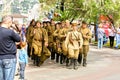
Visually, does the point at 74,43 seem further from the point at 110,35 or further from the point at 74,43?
the point at 110,35

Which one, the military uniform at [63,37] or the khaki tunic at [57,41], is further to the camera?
the khaki tunic at [57,41]

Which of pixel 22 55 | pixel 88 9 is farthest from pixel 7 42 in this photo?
pixel 88 9

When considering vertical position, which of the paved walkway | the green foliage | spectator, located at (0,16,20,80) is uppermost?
the green foliage

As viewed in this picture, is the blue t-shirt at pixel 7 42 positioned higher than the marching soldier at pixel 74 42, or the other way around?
the blue t-shirt at pixel 7 42

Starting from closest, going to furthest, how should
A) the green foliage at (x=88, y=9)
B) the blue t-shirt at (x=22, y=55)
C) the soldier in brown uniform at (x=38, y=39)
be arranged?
the blue t-shirt at (x=22, y=55) < the soldier in brown uniform at (x=38, y=39) < the green foliage at (x=88, y=9)

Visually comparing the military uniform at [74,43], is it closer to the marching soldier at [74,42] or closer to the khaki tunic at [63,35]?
the marching soldier at [74,42]

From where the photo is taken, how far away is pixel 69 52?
14516mm

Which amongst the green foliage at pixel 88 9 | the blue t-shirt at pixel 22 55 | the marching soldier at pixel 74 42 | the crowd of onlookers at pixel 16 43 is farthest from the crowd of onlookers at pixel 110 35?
the blue t-shirt at pixel 22 55

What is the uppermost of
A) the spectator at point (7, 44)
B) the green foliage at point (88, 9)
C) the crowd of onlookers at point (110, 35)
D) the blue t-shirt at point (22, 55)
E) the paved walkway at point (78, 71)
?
the green foliage at point (88, 9)

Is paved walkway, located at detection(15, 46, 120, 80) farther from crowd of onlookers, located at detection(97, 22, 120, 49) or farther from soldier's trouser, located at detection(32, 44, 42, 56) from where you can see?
crowd of onlookers, located at detection(97, 22, 120, 49)

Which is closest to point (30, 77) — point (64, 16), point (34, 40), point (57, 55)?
point (34, 40)

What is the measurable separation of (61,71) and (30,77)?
1724 millimetres

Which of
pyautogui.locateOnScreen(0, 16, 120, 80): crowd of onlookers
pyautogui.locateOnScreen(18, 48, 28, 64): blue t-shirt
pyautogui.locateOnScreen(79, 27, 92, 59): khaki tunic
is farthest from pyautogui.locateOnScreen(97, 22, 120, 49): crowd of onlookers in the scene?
pyautogui.locateOnScreen(18, 48, 28, 64): blue t-shirt

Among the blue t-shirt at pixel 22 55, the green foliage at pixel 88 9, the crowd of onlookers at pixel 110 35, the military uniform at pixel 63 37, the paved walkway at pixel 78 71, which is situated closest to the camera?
the blue t-shirt at pixel 22 55
